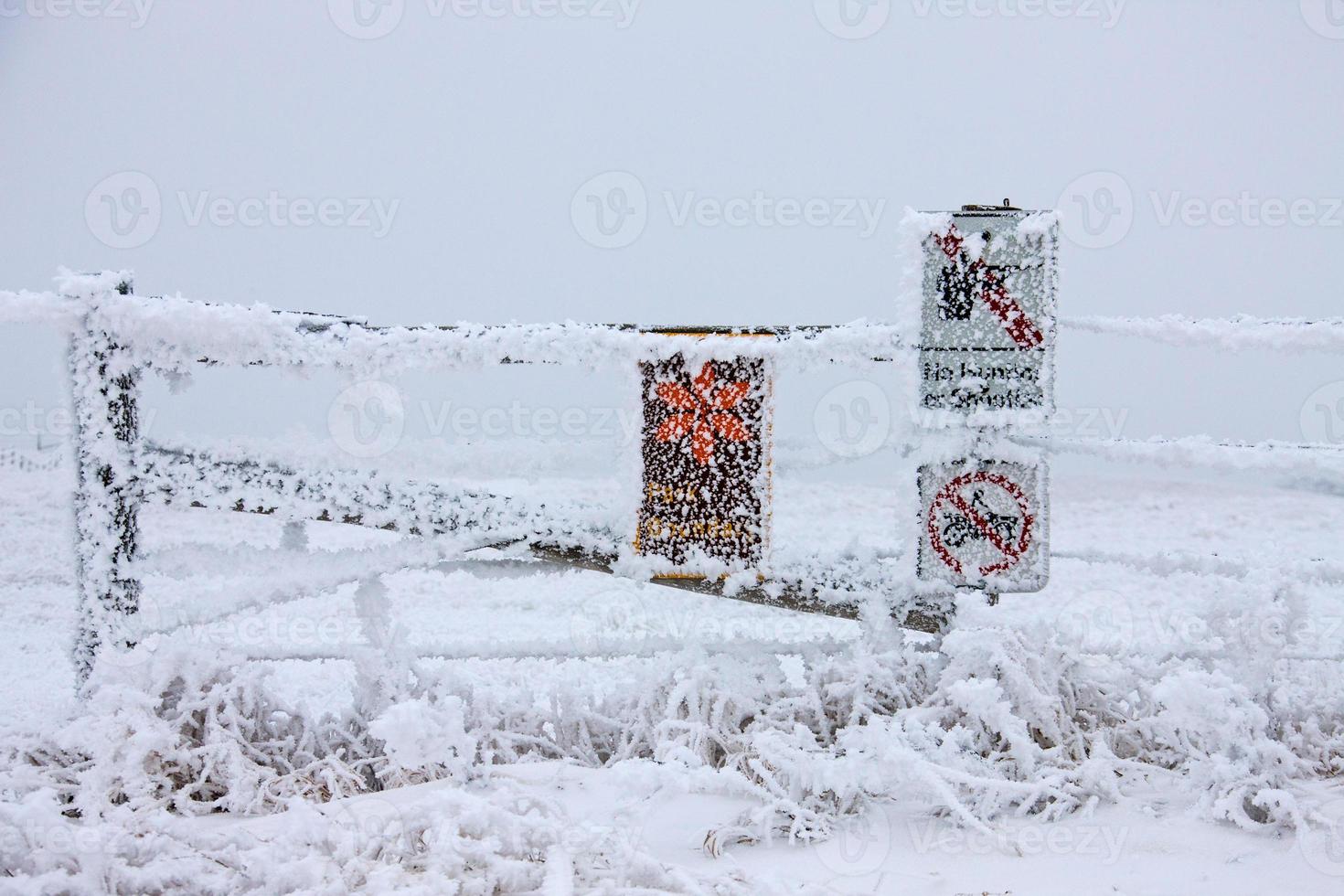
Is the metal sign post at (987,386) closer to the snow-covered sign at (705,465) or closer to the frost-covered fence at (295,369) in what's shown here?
the frost-covered fence at (295,369)

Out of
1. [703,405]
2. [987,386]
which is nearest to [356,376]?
[703,405]

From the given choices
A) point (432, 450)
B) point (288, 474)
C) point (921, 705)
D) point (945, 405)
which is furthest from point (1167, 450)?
point (288, 474)

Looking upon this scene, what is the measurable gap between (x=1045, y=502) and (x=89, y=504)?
8.88 feet

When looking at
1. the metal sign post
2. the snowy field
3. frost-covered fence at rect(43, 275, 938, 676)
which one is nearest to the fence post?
frost-covered fence at rect(43, 275, 938, 676)

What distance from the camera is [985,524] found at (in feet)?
8.31

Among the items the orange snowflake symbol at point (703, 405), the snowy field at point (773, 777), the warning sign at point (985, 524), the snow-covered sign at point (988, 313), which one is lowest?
the snowy field at point (773, 777)

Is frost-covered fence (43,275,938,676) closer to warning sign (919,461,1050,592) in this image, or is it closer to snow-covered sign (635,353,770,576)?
snow-covered sign (635,353,770,576)

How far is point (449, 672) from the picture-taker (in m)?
2.53

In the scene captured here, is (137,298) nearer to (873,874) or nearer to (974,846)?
(873,874)

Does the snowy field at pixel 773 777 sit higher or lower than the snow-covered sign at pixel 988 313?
lower

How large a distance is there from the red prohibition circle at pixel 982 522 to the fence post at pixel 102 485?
90.2 inches

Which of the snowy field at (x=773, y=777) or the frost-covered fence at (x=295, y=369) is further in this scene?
the frost-covered fence at (x=295, y=369)

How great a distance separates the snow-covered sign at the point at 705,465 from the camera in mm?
2520

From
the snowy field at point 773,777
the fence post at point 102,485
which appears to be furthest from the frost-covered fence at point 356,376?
the snowy field at point 773,777
